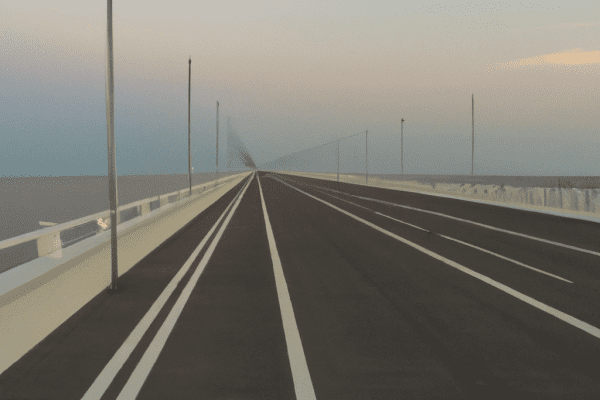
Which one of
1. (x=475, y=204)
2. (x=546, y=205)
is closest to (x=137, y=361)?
(x=546, y=205)

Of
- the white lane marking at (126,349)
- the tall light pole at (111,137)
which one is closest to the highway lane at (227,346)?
the white lane marking at (126,349)

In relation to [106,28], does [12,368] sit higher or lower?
lower

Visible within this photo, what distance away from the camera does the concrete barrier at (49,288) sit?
599 cm

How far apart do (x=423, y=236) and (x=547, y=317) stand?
1030 centimetres

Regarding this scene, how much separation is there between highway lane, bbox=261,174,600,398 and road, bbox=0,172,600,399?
3cm

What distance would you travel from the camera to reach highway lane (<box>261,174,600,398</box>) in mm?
5512

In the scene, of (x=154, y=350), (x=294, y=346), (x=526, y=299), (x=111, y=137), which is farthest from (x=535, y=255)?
(x=154, y=350)

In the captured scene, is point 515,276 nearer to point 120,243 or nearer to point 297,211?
point 120,243

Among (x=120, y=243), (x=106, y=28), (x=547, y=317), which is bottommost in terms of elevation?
(x=547, y=317)

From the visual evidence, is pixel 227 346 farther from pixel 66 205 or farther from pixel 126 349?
pixel 66 205

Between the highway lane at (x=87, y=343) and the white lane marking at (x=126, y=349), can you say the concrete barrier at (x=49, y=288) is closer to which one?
the highway lane at (x=87, y=343)

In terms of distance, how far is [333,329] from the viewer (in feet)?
23.9

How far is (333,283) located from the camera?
10.4 m

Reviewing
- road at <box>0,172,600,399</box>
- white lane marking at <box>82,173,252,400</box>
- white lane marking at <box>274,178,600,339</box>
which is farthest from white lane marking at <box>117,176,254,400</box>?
white lane marking at <box>274,178,600,339</box>
